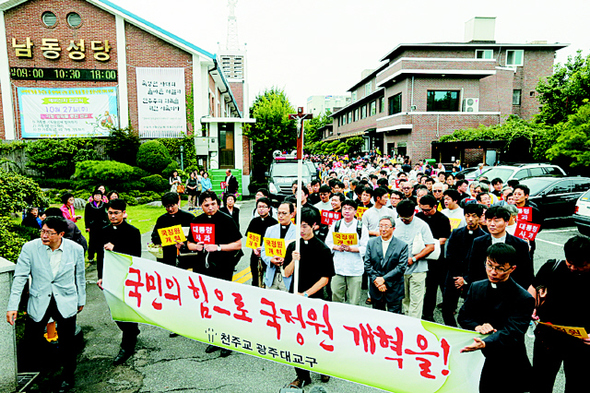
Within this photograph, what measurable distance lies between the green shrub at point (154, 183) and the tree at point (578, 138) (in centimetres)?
1956

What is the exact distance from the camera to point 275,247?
4.85 metres

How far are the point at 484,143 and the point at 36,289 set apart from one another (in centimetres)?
2497

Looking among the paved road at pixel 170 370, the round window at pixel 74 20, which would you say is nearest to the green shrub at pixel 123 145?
the round window at pixel 74 20

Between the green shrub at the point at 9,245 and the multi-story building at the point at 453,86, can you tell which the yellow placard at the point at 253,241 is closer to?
the green shrub at the point at 9,245

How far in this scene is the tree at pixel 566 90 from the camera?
1978 centimetres

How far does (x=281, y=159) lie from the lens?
19.2 meters

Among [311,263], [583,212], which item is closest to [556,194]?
[583,212]

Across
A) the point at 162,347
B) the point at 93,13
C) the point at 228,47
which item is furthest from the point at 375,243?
the point at 228,47

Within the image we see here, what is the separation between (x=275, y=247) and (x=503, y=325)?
8.66 feet

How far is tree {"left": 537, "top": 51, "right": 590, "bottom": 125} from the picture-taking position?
64.9 ft

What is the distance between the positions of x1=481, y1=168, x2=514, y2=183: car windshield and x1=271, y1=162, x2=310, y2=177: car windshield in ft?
25.0

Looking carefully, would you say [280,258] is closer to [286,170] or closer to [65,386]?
[65,386]

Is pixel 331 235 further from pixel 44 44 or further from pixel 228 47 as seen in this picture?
pixel 228 47

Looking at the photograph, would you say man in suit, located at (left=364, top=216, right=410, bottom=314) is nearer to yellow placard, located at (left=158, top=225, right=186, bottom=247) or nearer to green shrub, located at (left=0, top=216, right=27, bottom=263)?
yellow placard, located at (left=158, top=225, right=186, bottom=247)
